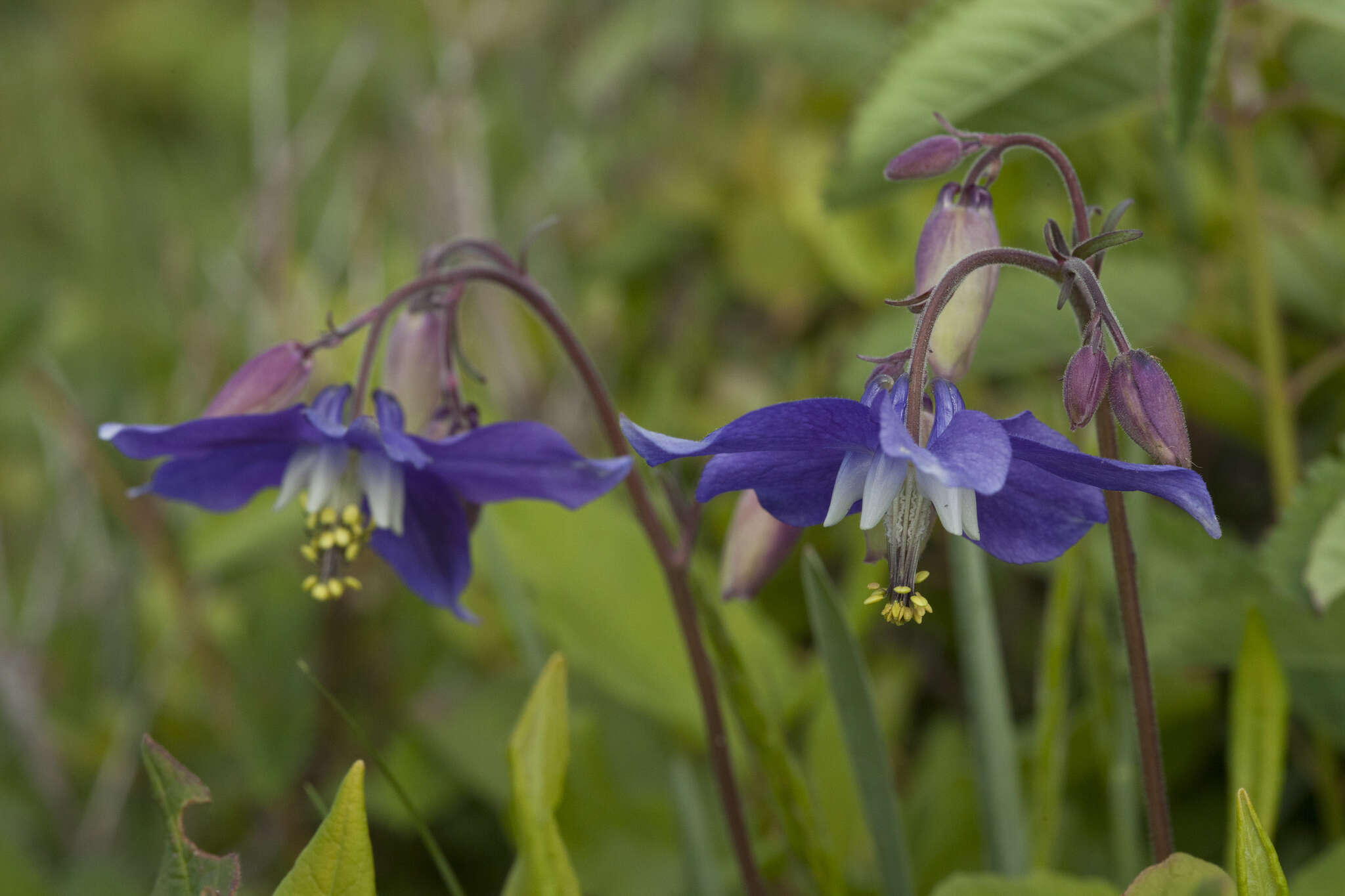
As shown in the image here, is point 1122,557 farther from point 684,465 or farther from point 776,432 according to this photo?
point 684,465

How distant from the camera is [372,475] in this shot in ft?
3.67

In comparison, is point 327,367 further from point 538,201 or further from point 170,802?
point 170,802

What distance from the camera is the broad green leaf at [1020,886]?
1009 mm

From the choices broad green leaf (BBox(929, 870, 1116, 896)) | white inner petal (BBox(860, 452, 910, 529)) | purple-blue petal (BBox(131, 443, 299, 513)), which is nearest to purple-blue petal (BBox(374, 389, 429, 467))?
purple-blue petal (BBox(131, 443, 299, 513))

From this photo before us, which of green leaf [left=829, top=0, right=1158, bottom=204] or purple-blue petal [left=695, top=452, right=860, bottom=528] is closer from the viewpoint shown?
purple-blue petal [left=695, top=452, right=860, bottom=528]

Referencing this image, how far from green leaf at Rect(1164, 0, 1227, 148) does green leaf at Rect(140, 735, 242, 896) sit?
945mm

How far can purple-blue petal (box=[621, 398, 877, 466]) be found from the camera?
77 centimetres

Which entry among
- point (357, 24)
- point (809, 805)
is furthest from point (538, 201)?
point (357, 24)

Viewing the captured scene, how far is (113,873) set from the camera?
61.7 inches

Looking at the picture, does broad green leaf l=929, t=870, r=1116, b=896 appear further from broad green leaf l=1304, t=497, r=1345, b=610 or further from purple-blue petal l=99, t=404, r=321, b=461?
purple-blue petal l=99, t=404, r=321, b=461

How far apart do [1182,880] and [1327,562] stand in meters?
0.32

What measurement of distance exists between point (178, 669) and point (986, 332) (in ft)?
4.78

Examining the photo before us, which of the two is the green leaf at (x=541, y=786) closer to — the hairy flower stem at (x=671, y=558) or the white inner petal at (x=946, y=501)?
the hairy flower stem at (x=671, y=558)

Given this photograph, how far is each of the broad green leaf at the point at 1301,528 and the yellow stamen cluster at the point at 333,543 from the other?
2.74 feet
